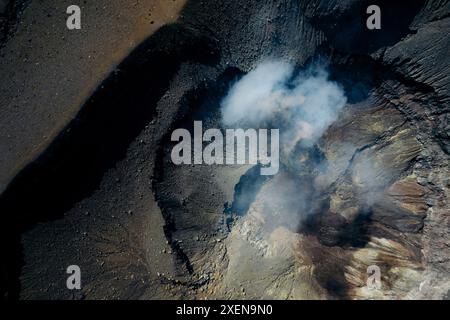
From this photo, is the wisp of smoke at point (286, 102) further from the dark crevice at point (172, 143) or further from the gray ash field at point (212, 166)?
the dark crevice at point (172, 143)

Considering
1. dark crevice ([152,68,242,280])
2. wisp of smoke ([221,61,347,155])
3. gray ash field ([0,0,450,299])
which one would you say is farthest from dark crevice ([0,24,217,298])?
wisp of smoke ([221,61,347,155])

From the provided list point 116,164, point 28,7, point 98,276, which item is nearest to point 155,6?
point 28,7

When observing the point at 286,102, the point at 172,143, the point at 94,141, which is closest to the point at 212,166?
the point at 172,143

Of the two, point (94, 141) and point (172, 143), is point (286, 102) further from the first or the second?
point (94, 141)

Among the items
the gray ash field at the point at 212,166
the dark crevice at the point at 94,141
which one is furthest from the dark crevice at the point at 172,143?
the dark crevice at the point at 94,141

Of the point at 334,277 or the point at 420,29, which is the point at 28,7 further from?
the point at 334,277

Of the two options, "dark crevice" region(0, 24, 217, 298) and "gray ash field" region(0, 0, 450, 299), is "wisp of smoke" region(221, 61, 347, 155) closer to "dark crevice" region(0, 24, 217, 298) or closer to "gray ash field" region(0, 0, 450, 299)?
"gray ash field" region(0, 0, 450, 299)
